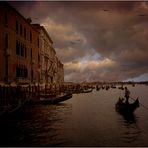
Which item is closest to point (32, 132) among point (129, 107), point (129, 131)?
point (129, 131)

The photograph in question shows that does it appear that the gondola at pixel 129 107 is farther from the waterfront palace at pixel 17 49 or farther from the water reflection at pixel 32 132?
the waterfront palace at pixel 17 49

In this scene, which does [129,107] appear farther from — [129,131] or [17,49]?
[17,49]

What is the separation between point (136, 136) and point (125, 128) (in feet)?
10.3

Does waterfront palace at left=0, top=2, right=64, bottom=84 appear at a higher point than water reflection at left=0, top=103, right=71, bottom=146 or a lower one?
higher

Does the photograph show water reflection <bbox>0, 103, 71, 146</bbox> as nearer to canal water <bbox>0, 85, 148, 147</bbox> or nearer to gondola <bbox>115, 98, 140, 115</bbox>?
canal water <bbox>0, 85, 148, 147</bbox>

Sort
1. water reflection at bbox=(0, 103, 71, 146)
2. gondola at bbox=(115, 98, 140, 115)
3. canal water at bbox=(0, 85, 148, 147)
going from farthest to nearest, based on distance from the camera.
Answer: gondola at bbox=(115, 98, 140, 115) < canal water at bbox=(0, 85, 148, 147) < water reflection at bbox=(0, 103, 71, 146)

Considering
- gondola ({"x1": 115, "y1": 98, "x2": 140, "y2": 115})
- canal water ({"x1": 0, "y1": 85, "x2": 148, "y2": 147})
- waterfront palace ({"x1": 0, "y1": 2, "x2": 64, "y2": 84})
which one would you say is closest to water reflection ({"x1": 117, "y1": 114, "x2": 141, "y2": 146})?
canal water ({"x1": 0, "y1": 85, "x2": 148, "y2": 147})

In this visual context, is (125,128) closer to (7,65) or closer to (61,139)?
(61,139)

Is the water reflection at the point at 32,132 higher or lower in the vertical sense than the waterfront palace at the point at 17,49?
lower

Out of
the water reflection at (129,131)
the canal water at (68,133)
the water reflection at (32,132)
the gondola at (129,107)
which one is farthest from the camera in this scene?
the gondola at (129,107)

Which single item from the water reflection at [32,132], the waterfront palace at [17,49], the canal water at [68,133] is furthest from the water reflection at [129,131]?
the waterfront palace at [17,49]

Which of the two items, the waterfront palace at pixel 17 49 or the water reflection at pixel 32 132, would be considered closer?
the water reflection at pixel 32 132

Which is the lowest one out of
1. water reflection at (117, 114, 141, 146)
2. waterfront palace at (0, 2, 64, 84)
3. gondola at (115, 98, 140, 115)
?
water reflection at (117, 114, 141, 146)

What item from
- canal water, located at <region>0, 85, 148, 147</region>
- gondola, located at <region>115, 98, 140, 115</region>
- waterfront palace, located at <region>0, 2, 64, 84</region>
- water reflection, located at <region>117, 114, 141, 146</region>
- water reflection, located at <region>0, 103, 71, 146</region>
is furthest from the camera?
waterfront palace, located at <region>0, 2, 64, 84</region>
